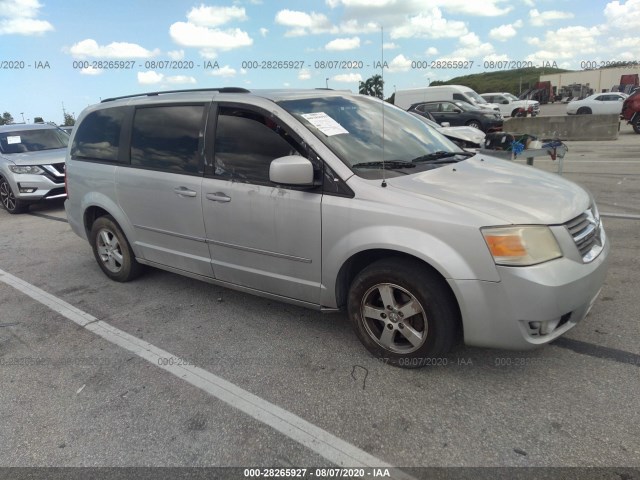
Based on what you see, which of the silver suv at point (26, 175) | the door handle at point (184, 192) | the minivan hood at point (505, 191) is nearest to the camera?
the minivan hood at point (505, 191)

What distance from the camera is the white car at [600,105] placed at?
22188 mm

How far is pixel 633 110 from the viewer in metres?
17.1

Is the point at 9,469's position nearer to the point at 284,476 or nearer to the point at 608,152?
the point at 284,476

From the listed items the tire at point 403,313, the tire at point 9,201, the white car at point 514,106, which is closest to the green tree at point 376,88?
the tire at point 403,313

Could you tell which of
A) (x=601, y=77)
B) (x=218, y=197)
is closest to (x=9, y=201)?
(x=218, y=197)

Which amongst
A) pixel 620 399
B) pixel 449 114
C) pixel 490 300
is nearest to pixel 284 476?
pixel 490 300

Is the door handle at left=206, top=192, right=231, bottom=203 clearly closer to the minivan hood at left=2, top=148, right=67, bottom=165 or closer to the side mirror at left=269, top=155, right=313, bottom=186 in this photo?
the side mirror at left=269, top=155, right=313, bottom=186

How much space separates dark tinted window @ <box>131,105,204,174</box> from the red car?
61.7ft

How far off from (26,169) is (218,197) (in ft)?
23.7

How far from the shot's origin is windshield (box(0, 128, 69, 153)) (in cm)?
940

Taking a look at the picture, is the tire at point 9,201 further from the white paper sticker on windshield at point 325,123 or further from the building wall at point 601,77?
the building wall at point 601,77

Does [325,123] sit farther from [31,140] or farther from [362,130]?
[31,140]

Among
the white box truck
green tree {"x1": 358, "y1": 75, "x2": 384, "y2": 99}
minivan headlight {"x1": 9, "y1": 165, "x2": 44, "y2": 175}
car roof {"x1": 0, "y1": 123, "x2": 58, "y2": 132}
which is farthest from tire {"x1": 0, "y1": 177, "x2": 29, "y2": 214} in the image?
the white box truck

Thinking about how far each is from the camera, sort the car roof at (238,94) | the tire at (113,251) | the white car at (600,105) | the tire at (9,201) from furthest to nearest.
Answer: the white car at (600,105) → the tire at (9,201) → the tire at (113,251) → the car roof at (238,94)
